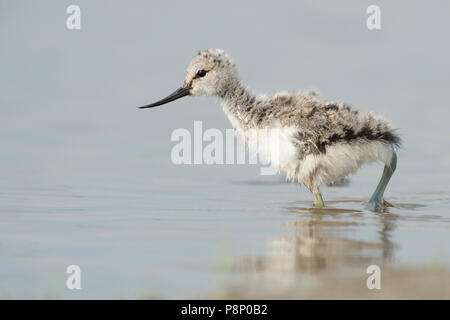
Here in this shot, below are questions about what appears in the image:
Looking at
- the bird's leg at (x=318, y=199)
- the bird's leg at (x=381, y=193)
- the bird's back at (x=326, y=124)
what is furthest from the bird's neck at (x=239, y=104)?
the bird's leg at (x=381, y=193)

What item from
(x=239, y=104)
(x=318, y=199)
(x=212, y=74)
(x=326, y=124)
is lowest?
(x=318, y=199)

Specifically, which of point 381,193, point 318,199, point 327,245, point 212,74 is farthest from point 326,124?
point 327,245

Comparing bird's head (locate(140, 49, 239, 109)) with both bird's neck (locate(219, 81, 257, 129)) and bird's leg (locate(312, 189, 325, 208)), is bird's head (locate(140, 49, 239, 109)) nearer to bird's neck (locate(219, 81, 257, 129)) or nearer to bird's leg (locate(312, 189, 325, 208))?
bird's neck (locate(219, 81, 257, 129))

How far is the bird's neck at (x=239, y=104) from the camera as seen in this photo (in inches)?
275

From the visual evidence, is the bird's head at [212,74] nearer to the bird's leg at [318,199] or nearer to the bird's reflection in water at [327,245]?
the bird's leg at [318,199]

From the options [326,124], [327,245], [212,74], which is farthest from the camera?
[212,74]

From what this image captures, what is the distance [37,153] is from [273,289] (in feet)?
20.8

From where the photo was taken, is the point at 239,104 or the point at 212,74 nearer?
the point at 239,104

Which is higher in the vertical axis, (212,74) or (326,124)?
(212,74)

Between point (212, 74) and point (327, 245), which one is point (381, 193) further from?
point (327, 245)

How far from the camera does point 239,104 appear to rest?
7.12 metres

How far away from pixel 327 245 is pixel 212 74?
9.63ft

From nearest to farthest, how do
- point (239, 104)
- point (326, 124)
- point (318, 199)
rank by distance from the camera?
point (326, 124), point (318, 199), point (239, 104)

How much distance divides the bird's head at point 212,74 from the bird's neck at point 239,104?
41 millimetres
